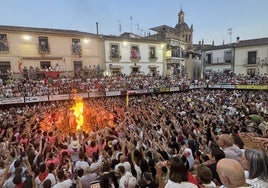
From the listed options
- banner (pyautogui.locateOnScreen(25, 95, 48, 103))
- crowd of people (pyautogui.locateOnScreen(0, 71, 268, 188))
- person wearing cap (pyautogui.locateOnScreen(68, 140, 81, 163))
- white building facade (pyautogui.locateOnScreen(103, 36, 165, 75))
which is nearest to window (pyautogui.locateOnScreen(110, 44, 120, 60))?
white building facade (pyautogui.locateOnScreen(103, 36, 165, 75))

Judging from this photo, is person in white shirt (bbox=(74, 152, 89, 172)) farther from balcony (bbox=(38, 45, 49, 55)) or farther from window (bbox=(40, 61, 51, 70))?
balcony (bbox=(38, 45, 49, 55))

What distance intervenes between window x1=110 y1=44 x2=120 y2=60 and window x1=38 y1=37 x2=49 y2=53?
29.0ft

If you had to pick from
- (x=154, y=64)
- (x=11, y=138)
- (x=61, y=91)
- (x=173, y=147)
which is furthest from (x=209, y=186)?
(x=154, y=64)

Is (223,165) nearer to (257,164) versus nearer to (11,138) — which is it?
(257,164)

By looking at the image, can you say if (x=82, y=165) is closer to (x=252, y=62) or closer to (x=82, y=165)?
(x=82, y=165)

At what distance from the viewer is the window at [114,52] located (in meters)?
28.7

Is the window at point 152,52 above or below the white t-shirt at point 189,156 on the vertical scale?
above

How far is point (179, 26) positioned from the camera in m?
59.6

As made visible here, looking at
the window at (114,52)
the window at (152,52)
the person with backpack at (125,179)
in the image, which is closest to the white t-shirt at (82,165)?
the person with backpack at (125,179)

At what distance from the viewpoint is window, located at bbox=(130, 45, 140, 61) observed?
30.8 meters

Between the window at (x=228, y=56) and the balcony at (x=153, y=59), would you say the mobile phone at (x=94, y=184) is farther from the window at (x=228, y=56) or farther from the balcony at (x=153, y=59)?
the window at (x=228, y=56)

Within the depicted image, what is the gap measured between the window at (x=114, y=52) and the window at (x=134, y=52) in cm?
252

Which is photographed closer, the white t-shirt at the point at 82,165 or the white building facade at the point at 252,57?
the white t-shirt at the point at 82,165

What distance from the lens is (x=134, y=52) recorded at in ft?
102
